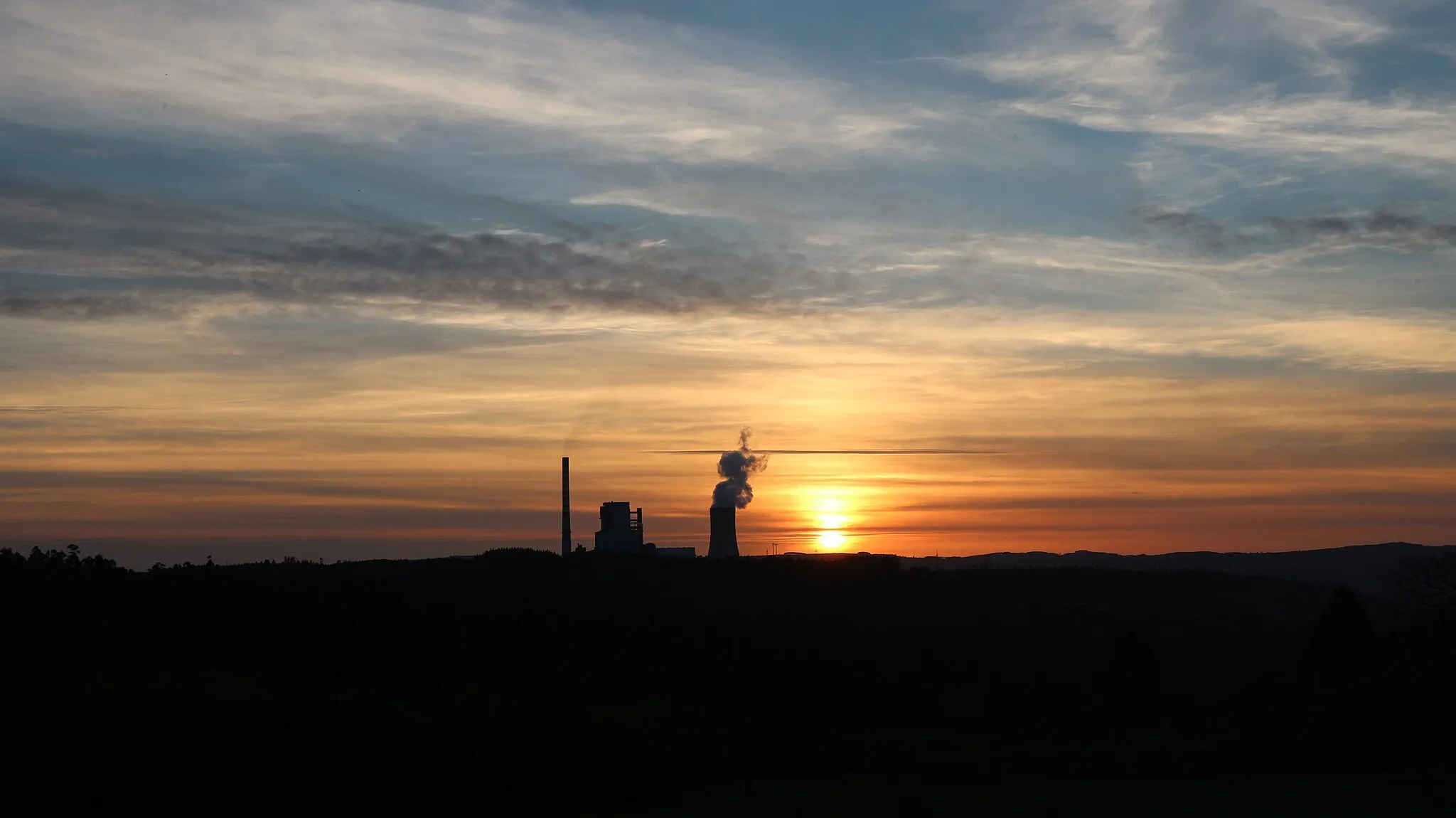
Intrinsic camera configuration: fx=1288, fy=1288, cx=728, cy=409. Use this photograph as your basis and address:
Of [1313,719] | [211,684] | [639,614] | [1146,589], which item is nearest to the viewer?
[211,684]

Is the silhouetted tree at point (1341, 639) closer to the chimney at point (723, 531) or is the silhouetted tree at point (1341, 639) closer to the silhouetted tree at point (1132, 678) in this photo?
the silhouetted tree at point (1132, 678)

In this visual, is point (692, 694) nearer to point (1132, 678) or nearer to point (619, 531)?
point (1132, 678)

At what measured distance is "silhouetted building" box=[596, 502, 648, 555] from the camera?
287ft

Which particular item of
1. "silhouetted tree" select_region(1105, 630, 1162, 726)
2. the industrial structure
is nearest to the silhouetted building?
the industrial structure

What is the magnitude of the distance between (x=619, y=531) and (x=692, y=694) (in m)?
44.8

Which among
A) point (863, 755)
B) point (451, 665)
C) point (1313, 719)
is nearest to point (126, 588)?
point (451, 665)

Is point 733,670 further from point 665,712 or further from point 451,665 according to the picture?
point 665,712

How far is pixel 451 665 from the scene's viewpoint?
135ft

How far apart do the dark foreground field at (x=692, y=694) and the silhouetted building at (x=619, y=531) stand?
36.8 ft

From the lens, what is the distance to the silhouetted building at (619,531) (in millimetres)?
87625

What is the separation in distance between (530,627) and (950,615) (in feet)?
98.3

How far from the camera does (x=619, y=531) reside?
88.2 m

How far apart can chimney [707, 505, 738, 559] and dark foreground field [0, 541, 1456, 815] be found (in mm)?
8473

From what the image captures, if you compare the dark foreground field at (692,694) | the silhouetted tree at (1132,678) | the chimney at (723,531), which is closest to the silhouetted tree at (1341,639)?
the dark foreground field at (692,694)
